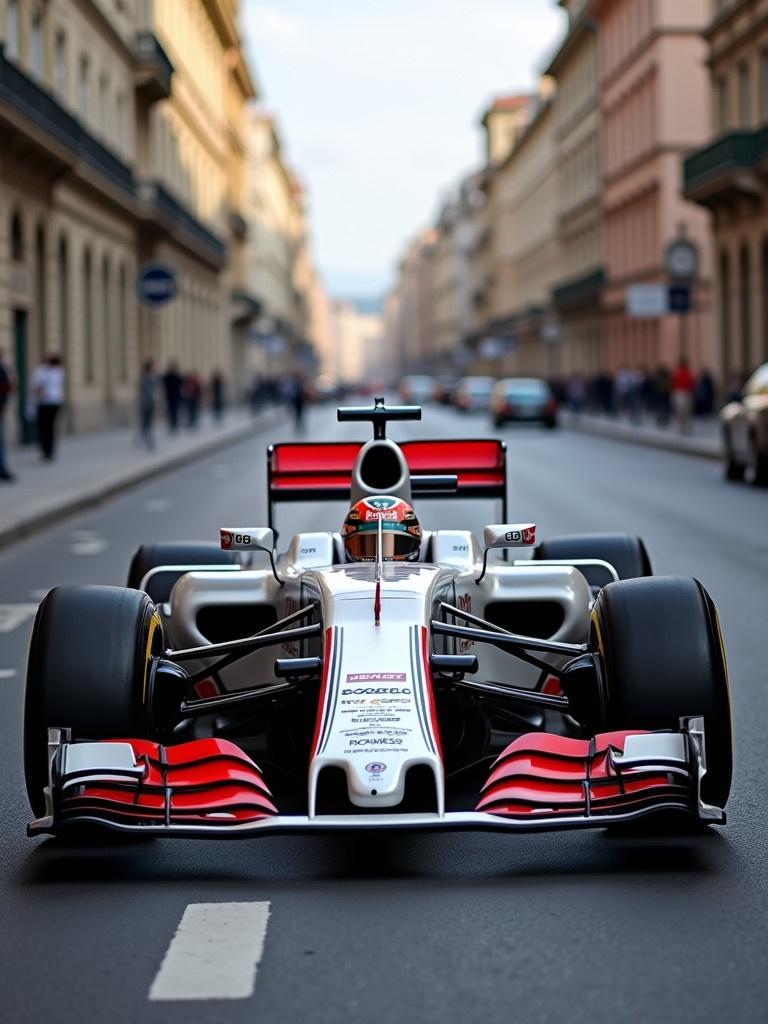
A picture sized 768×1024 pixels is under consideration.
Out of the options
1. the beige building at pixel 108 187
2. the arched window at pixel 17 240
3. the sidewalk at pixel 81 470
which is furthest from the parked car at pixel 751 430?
the arched window at pixel 17 240

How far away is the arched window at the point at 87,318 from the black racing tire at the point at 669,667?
128 feet

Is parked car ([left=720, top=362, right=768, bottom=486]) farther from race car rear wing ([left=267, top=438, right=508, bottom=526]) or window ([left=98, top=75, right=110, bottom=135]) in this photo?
window ([left=98, top=75, right=110, bottom=135])

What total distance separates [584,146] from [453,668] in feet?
278

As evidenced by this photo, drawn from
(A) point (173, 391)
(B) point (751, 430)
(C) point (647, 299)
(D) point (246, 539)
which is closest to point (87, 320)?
(A) point (173, 391)

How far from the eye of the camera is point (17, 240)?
1433 inches

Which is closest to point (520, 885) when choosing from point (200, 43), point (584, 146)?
point (200, 43)

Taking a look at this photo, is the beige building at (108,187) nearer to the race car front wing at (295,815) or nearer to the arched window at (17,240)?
the arched window at (17,240)

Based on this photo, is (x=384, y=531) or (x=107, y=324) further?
(x=107, y=324)

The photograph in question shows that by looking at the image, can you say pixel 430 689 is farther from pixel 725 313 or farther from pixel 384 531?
pixel 725 313

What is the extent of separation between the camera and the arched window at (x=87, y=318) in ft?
146

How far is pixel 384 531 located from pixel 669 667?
1.26 m

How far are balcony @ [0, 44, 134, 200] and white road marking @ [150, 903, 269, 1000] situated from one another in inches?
1073

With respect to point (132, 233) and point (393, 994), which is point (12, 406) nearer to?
point (132, 233)

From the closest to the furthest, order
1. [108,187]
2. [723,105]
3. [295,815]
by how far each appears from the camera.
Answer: [295,815]
[108,187]
[723,105]
